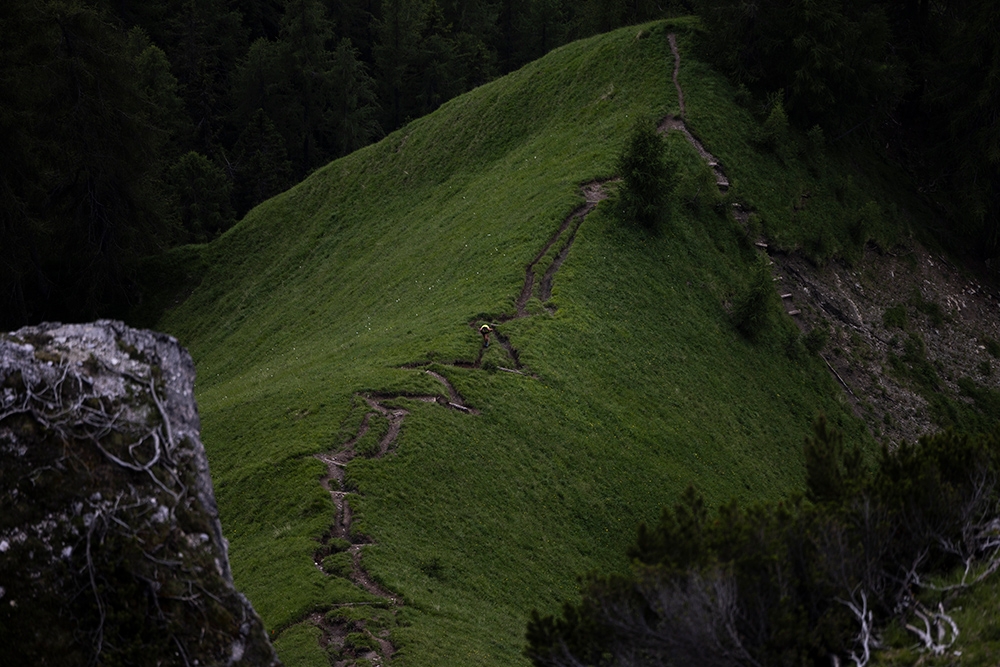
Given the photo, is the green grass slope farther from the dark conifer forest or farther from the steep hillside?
the dark conifer forest

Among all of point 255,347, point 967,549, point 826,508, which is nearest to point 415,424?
point 826,508

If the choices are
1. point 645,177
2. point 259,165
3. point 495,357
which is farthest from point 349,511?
point 259,165

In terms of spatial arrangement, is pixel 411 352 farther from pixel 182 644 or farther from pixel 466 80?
pixel 466 80

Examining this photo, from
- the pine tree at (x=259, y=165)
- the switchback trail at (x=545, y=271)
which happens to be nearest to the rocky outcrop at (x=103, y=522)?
the switchback trail at (x=545, y=271)

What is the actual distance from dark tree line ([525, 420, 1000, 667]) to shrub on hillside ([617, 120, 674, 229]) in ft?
83.3

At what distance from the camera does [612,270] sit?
39562 millimetres

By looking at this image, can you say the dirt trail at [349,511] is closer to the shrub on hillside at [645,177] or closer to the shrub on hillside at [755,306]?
the shrub on hillside at [645,177]

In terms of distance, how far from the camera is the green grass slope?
953 inches

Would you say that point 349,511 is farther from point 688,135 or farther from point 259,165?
point 259,165

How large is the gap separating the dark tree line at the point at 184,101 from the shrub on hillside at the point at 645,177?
32.8 metres

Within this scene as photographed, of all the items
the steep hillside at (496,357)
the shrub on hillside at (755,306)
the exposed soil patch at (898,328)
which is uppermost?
the steep hillside at (496,357)

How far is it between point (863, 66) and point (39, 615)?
51.9m

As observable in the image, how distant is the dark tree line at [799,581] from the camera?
13.7 meters

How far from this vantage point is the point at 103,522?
42.5ft
